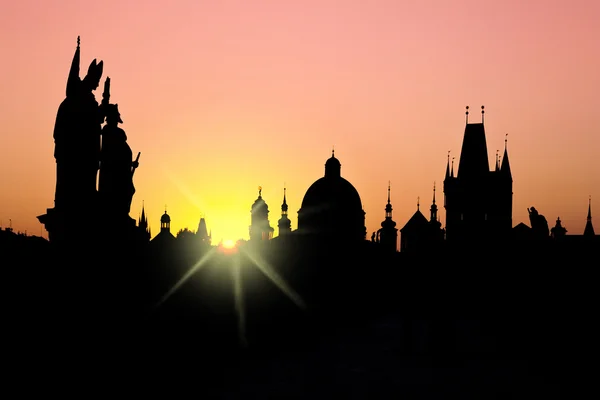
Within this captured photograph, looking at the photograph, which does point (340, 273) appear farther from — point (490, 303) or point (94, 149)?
point (94, 149)

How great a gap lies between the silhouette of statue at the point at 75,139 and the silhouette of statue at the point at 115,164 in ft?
10.2

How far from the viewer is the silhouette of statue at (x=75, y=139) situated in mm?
29328

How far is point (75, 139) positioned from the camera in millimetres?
29516

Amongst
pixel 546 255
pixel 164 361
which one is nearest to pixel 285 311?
pixel 164 361

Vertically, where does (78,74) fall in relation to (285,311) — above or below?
above

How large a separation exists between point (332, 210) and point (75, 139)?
103 m

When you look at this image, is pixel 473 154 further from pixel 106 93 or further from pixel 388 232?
pixel 106 93

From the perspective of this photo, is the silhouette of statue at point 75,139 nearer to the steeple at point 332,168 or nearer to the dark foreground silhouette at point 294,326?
the dark foreground silhouette at point 294,326

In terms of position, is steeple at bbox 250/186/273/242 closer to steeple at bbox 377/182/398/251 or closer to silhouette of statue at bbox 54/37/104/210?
steeple at bbox 377/182/398/251

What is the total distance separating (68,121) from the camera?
2930 centimetres

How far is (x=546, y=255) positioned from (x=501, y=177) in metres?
31.7

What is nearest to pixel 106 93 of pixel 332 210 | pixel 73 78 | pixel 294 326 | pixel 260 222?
pixel 73 78

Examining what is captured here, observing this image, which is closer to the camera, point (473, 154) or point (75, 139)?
point (75, 139)

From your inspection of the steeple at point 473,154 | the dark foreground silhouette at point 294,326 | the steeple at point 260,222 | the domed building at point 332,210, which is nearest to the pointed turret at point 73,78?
the dark foreground silhouette at point 294,326
